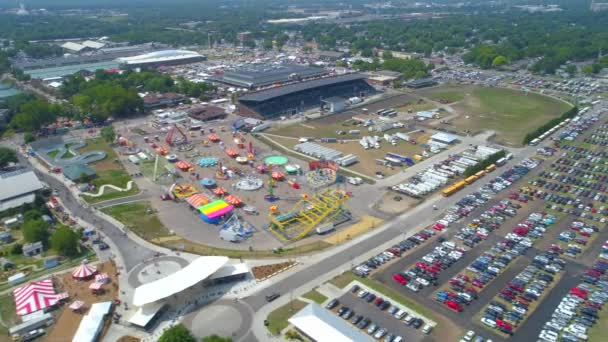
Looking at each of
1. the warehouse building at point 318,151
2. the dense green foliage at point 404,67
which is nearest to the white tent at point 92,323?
the warehouse building at point 318,151

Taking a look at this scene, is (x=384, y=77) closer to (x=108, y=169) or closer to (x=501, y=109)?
(x=501, y=109)

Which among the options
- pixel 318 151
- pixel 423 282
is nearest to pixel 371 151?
pixel 318 151

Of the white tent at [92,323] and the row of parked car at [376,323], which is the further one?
the row of parked car at [376,323]

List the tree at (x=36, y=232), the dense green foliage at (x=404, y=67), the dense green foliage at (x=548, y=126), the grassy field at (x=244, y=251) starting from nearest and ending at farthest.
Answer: the grassy field at (x=244, y=251) → the tree at (x=36, y=232) → the dense green foliage at (x=548, y=126) → the dense green foliage at (x=404, y=67)

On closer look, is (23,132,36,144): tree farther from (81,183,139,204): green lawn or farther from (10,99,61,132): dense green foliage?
(81,183,139,204): green lawn

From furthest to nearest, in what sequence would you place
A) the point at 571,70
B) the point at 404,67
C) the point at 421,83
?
the point at 404,67, the point at 571,70, the point at 421,83

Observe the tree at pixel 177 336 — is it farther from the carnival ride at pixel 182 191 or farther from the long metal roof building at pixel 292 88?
the long metal roof building at pixel 292 88

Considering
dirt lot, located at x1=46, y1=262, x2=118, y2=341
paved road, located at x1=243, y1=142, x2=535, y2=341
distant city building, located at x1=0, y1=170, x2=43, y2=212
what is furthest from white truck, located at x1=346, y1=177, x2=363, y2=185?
distant city building, located at x1=0, y1=170, x2=43, y2=212
